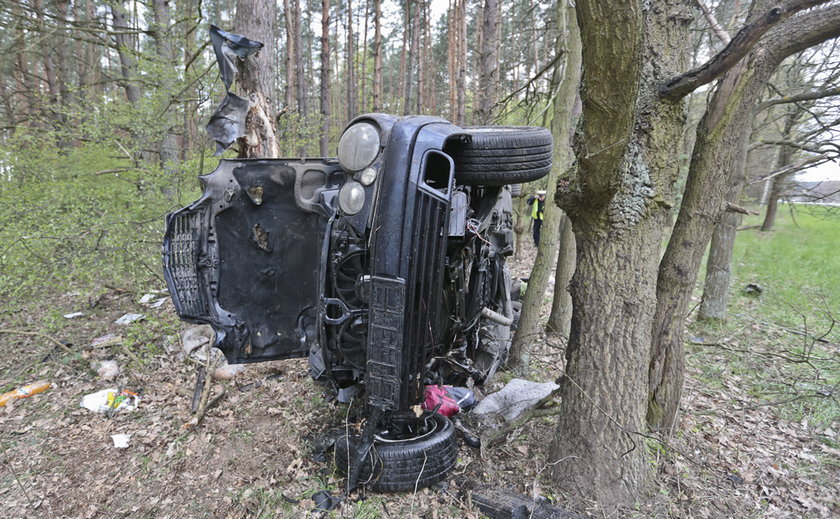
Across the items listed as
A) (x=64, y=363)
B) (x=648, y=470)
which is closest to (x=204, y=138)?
(x=64, y=363)

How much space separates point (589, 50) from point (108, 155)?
21.0 feet

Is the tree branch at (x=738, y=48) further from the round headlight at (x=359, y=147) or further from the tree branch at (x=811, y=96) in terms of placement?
the round headlight at (x=359, y=147)

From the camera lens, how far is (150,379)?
157 inches

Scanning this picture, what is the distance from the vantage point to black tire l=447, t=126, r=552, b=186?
2.57 meters

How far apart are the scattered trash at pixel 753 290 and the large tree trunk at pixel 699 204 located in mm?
6131

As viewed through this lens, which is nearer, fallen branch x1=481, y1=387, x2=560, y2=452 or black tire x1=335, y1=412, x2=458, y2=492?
black tire x1=335, y1=412, x2=458, y2=492

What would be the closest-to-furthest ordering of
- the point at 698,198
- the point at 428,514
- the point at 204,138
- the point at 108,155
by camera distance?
the point at 428,514
the point at 698,198
the point at 108,155
the point at 204,138

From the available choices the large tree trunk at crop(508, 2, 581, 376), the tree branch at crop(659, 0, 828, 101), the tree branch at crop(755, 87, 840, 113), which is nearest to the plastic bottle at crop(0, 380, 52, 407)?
the large tree trunk at crop(508, 2, 581, 376)

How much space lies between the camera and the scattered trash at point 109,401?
138 inches

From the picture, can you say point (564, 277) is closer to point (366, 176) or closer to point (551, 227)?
point (551, 227)

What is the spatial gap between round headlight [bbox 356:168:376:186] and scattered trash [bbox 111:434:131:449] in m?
2.61

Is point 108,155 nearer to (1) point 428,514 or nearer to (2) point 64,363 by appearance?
(2) point 64,363

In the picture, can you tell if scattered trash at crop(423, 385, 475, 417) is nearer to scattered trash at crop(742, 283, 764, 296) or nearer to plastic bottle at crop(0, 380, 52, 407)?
plastic bottle at crop(0, 380, 52, 407)

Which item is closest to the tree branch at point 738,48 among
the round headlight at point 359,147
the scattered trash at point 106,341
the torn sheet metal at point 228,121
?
the round headlight at point 359,147
